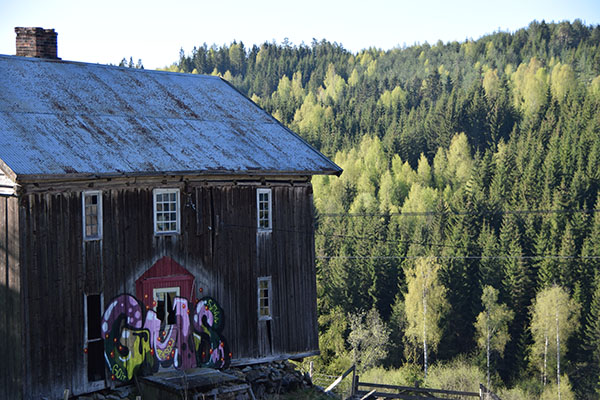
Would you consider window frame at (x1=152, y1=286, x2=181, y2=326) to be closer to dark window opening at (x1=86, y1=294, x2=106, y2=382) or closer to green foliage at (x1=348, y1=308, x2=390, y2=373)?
dark window opening at (x1=86, y1=294, x2=106, y2=382)

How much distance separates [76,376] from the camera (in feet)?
69.6

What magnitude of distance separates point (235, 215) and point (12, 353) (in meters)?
7.36

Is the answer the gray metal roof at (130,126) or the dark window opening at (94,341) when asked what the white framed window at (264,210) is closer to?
the gray metal roof at (130,126)

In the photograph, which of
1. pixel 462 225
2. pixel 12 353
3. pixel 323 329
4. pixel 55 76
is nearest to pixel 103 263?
pixel 12 353

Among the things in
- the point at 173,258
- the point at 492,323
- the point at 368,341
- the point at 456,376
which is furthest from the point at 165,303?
the point at 492,323

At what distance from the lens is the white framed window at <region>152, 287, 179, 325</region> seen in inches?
907

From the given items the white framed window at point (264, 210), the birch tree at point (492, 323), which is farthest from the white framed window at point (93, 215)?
the birch tree at point (492, 323)

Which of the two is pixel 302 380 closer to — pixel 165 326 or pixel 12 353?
pixel 165 326

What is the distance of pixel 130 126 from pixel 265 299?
257 inches

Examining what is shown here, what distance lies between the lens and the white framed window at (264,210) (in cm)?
2522

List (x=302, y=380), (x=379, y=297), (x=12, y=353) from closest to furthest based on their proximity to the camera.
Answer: (x=12, y=353) < (x=302, y=380) < (x=379, y=297)

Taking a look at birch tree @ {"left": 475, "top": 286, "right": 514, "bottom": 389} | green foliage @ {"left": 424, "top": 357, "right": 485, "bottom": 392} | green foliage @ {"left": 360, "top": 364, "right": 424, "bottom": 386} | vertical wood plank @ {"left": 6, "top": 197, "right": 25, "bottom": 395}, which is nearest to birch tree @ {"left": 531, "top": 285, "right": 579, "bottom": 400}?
birch tree @ {"left": 475, "top": 286, "right": 514, "bottom": 389}

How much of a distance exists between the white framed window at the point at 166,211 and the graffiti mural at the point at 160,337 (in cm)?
197

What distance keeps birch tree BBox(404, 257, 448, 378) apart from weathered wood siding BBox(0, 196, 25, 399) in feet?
239
